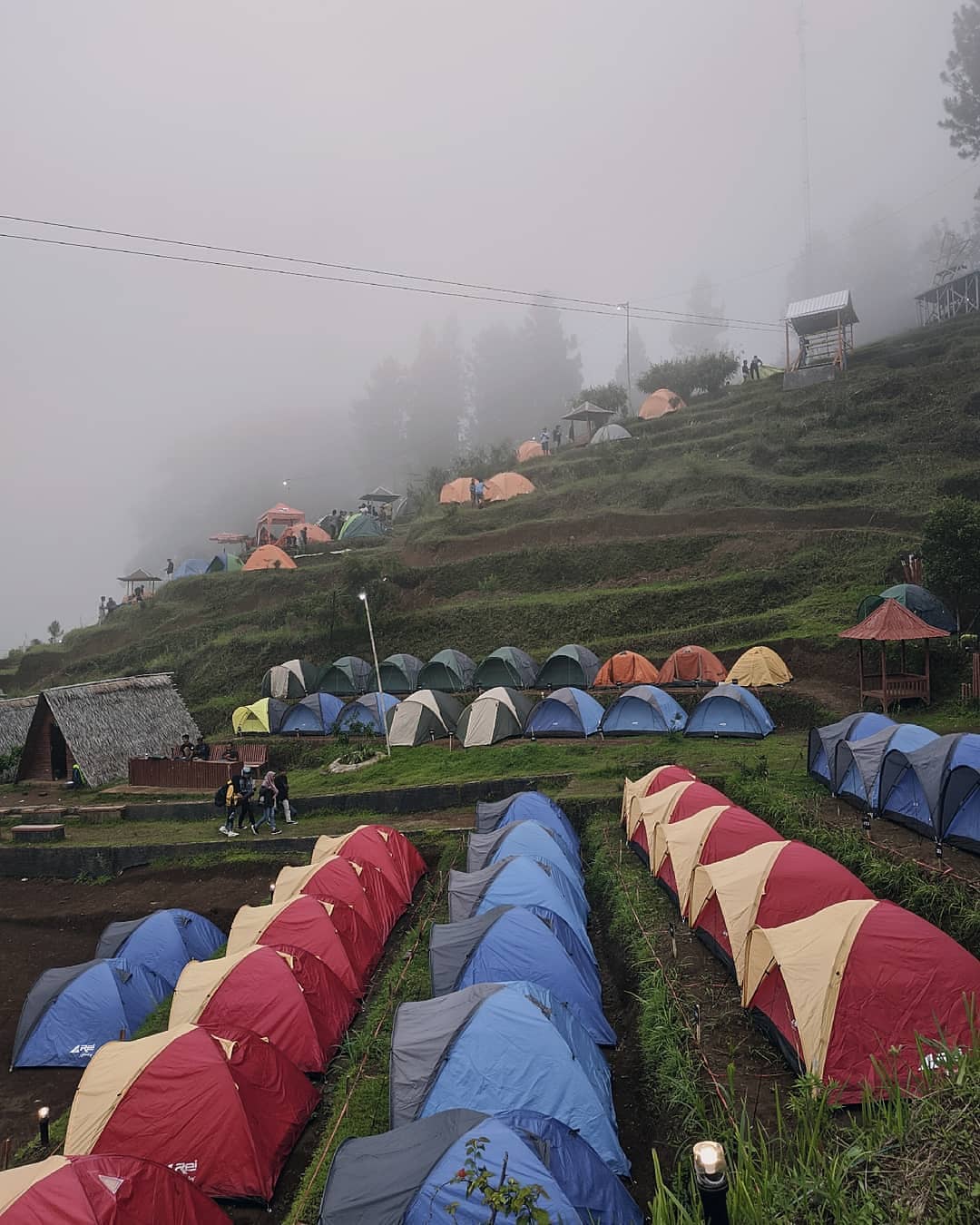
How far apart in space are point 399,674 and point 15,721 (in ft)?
39.4

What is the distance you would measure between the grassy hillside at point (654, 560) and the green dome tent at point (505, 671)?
2.01 meters

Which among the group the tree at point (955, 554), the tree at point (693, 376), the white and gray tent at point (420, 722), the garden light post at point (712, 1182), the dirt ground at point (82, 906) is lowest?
the dirt ground at point (82, 906)

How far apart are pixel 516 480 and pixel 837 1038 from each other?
3795 centimetres

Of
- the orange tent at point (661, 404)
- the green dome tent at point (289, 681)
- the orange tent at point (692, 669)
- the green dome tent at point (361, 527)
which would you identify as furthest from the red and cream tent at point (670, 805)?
the orange tent at point (661, 404)

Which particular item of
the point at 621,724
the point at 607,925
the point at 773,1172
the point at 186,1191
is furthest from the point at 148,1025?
the point at 621,724

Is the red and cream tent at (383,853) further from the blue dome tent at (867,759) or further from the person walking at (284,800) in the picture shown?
the blue dome tent at (867,759)

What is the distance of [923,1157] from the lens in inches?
134

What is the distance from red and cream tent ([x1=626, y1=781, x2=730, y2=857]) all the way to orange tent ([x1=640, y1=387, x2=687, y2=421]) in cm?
4248

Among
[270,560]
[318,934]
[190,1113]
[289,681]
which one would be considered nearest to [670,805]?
[318,934]

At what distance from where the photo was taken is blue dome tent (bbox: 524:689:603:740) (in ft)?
66.6

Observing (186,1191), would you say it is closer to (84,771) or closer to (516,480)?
(84,771)

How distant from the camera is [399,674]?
2666cm

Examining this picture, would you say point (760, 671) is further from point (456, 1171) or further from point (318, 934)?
point (456, 1171)

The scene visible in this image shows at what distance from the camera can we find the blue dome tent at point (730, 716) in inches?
739
